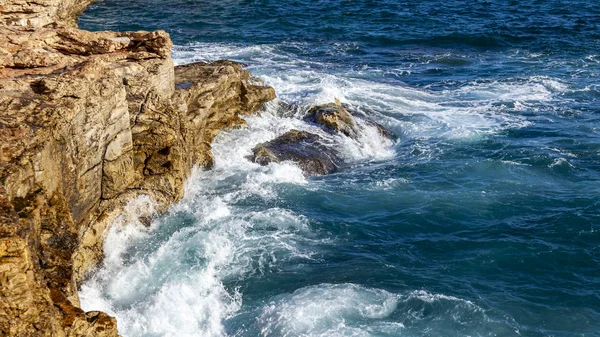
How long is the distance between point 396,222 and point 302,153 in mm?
4697

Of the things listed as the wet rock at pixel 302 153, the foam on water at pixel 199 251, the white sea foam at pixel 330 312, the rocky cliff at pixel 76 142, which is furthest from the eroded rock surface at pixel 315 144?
the white sea foam at pixel 330 312

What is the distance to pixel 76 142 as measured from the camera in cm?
1345

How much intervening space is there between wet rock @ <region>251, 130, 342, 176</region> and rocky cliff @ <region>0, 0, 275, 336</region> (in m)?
1.70

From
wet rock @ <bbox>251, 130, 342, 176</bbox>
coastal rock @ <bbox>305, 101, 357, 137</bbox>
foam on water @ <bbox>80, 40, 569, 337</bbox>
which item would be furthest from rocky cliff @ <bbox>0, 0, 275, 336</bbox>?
coastal rock @ <bbox>305, 101, 357, 137</bbox>

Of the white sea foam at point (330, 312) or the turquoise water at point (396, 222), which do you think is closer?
the white sea foam at point (330, 312)

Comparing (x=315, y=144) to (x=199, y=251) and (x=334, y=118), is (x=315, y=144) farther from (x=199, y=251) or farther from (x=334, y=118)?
(x=199, y=251)

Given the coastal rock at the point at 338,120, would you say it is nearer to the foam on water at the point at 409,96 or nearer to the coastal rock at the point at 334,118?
the coastal rock at the point at 334,118

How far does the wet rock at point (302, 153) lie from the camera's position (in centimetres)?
2114

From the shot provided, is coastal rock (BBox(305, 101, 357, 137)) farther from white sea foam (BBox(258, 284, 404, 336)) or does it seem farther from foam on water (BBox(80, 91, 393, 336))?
white sea foam (BBox(258, 284, 404, 336))

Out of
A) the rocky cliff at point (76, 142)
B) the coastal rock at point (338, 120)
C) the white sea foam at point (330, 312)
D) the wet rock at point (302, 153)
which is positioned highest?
the rocky cliff at point (76, 142)

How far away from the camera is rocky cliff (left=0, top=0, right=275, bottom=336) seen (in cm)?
934

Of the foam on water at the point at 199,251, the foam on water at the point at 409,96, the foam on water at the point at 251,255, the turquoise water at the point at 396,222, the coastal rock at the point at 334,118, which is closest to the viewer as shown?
the foam on water at the point at 251,255

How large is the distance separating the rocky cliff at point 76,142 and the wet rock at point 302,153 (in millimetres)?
1703

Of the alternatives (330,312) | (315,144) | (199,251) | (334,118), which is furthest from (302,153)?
(330,312)
